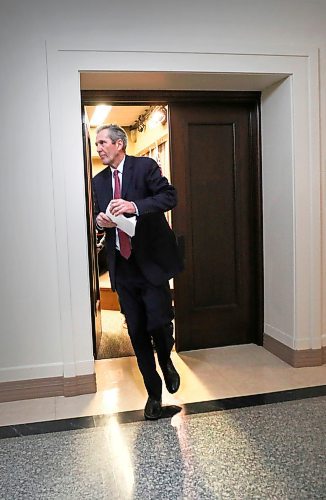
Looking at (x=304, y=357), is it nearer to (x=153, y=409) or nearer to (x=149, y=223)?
(x=153, y=409)

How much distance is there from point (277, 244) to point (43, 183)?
1733 millimetres

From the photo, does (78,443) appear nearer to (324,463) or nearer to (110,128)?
(324,463)

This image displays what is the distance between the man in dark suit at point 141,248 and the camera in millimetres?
2238

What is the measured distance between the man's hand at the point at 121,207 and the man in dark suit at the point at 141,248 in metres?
0.08

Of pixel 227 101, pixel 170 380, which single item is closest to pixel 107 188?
pixel 170 380

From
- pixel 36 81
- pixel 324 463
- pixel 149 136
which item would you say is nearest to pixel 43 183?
pixel 36 81

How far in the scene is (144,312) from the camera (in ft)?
7.69

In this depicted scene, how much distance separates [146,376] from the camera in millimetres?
2381

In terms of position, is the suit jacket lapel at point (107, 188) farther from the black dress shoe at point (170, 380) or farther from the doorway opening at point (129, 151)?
the black dress shoe at point (170, 380)

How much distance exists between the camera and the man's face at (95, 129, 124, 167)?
2205 millimetres

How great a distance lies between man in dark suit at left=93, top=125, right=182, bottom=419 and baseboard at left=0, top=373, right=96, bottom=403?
0.54 meters

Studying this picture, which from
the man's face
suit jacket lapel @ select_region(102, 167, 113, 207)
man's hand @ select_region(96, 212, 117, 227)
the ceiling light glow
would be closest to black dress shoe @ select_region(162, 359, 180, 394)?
man's hand @ select_region(96, 212, 117, 227)

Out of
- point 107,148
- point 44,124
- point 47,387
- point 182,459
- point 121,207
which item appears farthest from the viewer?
point 47,387

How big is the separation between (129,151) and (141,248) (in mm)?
4805
